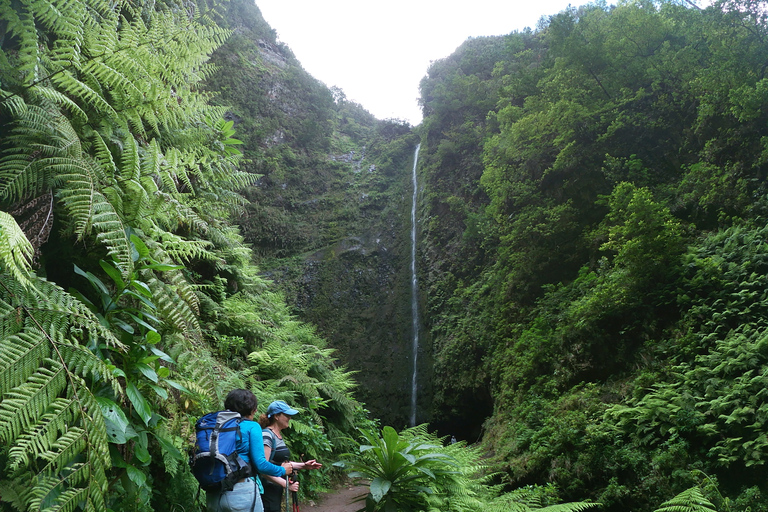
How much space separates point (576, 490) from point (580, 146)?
22.7 ft

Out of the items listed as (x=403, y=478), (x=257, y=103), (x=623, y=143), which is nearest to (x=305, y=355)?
(x=403, y=478)

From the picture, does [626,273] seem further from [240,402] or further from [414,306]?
[414,306]

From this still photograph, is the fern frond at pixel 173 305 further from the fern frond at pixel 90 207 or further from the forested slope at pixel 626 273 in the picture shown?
the forested slope at pixel 626 273

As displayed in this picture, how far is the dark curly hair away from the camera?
8.52 ft

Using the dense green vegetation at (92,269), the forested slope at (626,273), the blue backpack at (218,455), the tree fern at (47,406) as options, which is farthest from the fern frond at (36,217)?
the forested slope at (626,273)

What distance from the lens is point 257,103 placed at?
65.2ft

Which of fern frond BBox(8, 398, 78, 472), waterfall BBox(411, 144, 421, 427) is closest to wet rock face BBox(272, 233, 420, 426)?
waterfall BBox(411, 144, 421, 427)

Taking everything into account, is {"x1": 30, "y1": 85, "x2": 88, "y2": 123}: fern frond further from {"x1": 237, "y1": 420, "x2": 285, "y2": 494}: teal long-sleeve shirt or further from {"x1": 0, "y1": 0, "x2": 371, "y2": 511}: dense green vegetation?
{"x1": 237, "y1": 420, "x2": 285, "y2": 494}: teal long-sleeve shirt

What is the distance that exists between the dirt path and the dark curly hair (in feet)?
7.99

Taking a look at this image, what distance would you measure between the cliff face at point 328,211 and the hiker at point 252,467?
9277mm

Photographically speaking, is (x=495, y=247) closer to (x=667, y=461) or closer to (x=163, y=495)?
(x=667, y=461)

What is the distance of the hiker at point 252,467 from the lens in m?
2.24

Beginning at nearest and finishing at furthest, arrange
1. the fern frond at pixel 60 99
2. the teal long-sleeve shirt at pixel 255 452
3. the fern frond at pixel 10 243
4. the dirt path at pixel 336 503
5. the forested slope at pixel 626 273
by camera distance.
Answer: the fern frond at pixel 10 243 → the fern frond at pixel 60 99 → the teal long-sleeve shirt at pixel 255 452 → the forested slope at pixel 626 273 → the dirt path at pixel 336 503

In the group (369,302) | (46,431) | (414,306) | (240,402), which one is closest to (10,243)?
(46,431)
